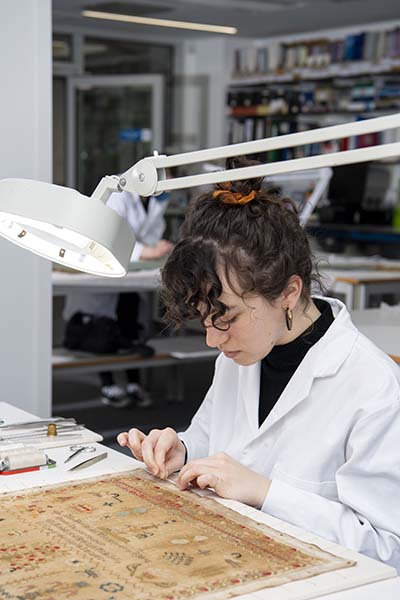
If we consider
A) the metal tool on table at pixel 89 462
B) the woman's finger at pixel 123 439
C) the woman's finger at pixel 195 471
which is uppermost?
the woman's finger at pixel 195 471

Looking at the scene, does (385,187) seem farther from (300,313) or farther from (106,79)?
(300,313)

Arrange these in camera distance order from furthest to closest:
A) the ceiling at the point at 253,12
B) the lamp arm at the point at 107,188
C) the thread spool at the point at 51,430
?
the ceiling at the point at 253,12
the thread spool at the point at 51,430
the lamp arm at the point at 107,188

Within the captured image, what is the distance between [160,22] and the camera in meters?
10.1

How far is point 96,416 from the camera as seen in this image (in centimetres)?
614

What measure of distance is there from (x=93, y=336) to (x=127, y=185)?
4.18 meters

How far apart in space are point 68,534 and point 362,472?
1.79 ft

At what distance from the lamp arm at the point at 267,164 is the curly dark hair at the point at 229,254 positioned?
230 mm

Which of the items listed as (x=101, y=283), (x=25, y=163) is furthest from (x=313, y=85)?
(x=25, y=163)

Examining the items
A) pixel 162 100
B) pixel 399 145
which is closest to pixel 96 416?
pixel 399 145

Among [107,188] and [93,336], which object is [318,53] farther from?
[107,188]

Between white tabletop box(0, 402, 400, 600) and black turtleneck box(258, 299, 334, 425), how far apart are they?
0.31 meters

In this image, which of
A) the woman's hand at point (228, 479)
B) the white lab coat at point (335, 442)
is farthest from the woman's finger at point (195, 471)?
the white lab coat at point (335, 442)

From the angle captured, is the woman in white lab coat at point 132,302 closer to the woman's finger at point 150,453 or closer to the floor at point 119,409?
the floor at point 119,409

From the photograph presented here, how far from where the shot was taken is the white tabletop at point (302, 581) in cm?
143
